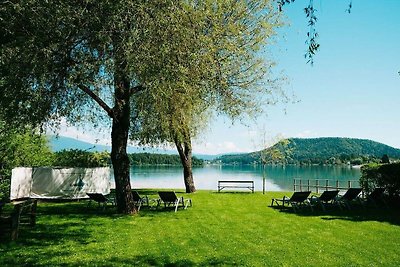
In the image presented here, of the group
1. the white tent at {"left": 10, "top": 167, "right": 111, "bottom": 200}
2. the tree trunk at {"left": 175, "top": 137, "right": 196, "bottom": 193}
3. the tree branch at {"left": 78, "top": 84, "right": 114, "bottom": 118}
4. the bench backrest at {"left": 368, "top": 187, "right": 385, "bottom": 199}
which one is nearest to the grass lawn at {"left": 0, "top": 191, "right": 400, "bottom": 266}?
the bench backrest at {"left": 368, "top": 187, "right": 385, "bottom": 199}

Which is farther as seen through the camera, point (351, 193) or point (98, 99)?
point (351, 193)

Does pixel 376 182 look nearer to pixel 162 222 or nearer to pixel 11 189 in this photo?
pixel 162 222

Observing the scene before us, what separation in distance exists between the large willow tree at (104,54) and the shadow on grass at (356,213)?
19.3ft

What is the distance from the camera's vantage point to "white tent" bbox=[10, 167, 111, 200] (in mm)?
21375

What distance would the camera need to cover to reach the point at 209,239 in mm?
10875

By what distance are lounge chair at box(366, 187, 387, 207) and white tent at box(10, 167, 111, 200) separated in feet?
51.1

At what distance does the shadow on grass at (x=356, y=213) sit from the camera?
14383 mm

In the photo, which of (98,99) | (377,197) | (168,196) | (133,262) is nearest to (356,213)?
(377,197)

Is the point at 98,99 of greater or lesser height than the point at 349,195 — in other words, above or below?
above

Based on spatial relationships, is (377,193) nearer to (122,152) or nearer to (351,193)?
(351,193)

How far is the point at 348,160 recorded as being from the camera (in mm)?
175375

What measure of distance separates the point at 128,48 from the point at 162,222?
21.0 ft

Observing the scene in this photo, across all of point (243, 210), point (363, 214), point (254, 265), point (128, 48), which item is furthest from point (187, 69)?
point (363, 214)

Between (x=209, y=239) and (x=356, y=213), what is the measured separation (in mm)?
Answer: 8101
